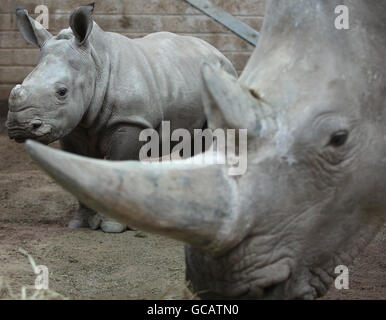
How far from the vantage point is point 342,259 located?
2.46m

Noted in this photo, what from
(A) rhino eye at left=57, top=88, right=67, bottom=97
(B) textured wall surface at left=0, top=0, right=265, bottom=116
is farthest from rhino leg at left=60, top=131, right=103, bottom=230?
(B) textured wall surface at left=0, top=0, right=265, bottom=116

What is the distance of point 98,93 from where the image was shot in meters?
4.83

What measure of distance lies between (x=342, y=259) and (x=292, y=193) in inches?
14.7


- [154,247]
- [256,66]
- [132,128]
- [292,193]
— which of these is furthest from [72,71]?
[292,193]

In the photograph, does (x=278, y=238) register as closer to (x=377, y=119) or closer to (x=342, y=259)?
(x=342, y=259)

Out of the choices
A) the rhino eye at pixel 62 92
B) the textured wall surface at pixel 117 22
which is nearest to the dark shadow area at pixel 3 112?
the textured wall surface at pixel 117 22

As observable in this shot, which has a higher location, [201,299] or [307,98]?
A: [307,98]

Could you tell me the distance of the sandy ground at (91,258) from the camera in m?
3.72

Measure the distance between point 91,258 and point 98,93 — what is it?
3.61 ft

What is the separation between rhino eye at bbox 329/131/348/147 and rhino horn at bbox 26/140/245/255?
433 mm

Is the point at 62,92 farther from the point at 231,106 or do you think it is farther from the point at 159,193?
the point at 159,193

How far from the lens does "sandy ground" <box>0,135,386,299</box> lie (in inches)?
147
